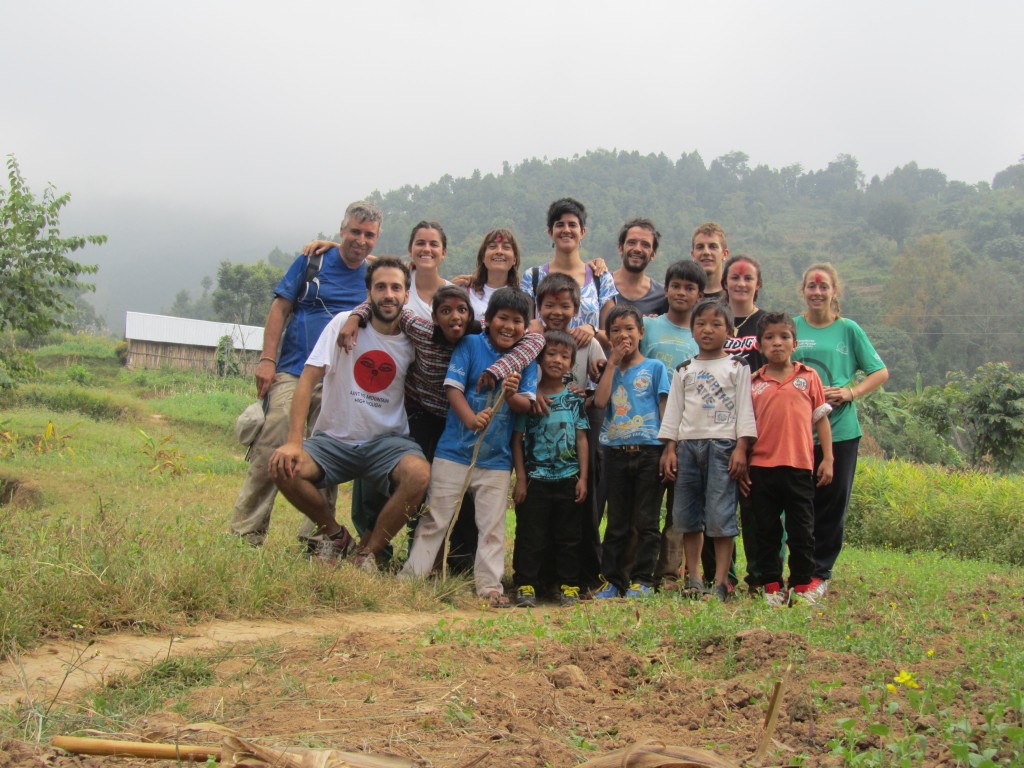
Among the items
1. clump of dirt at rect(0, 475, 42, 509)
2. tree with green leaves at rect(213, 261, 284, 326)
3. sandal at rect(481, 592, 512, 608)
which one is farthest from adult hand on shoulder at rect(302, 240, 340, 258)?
tree with green leaves at rect(213, 261, 284, 326)

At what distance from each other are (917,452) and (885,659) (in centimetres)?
1915

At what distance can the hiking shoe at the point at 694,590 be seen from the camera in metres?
4.68

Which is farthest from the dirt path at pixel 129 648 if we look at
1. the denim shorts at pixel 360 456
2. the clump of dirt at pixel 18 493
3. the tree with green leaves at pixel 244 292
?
the tree with green leaves at pixel 244 292

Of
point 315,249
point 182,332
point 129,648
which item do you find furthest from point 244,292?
point 129,648

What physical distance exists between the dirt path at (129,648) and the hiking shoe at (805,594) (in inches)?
71.8

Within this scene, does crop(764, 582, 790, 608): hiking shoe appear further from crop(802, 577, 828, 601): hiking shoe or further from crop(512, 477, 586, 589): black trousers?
crop(512, 477, 586, 589): black trousers

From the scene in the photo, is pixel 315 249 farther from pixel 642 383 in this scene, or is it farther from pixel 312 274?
pixel 642 383

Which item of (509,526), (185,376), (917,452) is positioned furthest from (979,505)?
(185,376)

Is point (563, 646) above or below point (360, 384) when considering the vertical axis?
below

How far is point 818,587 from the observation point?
16.5 ft

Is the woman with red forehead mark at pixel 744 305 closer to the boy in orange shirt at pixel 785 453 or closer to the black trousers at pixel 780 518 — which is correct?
the boy in orange shirt at pixel 785 453

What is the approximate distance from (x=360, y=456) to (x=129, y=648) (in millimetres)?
1799

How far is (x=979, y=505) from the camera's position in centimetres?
1066

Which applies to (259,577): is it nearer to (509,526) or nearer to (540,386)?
(540,386)
